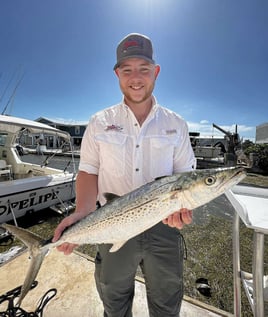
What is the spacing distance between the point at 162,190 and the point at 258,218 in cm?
63

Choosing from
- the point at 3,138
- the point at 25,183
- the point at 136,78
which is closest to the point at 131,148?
the point at 136,78

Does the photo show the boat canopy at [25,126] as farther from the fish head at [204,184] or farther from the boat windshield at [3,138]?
the fish head at [204,184]

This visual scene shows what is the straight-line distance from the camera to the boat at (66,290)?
2.30 metres

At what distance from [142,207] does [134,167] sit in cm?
45

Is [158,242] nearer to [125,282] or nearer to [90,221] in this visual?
[125,282]

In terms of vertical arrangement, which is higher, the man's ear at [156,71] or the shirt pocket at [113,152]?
the man's ear at [156,71]

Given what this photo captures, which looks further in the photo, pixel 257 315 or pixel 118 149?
pixel 118 149

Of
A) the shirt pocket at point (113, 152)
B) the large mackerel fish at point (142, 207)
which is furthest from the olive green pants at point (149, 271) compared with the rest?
the shirt pocket at point (113, 152)

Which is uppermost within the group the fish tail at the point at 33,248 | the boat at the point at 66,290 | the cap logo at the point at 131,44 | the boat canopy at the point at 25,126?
the cap logo at the point at 131,44

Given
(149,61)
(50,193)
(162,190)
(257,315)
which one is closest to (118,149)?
(162,190)

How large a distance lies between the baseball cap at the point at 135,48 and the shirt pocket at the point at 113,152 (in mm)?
610

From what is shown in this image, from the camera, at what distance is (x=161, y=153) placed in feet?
5.86

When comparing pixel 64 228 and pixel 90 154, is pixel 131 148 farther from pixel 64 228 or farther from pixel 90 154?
pixel 64 228

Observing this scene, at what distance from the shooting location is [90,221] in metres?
1.60
